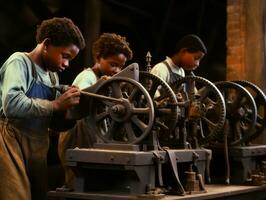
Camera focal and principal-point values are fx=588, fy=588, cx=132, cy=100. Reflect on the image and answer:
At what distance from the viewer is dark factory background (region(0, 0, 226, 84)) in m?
7.58

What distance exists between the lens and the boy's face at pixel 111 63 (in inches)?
155

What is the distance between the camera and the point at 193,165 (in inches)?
142

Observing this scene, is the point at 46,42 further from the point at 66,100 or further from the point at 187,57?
the point at 187,57

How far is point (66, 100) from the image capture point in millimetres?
3209

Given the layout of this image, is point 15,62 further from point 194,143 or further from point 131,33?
point 131,33

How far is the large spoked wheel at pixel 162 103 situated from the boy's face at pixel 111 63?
1.23ft

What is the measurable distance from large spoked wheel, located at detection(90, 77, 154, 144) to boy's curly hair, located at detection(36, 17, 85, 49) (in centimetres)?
31

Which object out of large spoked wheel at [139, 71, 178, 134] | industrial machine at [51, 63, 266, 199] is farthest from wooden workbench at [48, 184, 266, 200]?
large spoked wheel at [139, 71, 178, 134]

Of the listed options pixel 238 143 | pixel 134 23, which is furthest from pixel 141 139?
pixel 134 23

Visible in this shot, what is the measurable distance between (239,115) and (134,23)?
4917 millimetres

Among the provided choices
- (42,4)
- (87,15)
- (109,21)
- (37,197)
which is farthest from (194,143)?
(109,21)

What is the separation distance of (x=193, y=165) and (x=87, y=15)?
422cm

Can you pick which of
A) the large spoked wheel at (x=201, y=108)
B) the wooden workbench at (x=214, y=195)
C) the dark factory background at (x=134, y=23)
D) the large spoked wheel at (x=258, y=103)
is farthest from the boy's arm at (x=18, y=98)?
the dark factory background at (x=134, y=23)

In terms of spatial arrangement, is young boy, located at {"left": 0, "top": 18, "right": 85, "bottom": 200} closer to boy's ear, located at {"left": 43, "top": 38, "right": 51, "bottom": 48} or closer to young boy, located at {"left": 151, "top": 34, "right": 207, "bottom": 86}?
boy's ear, located at {"left": 43, "top": 38, "right": 51, "bottom": 48}
